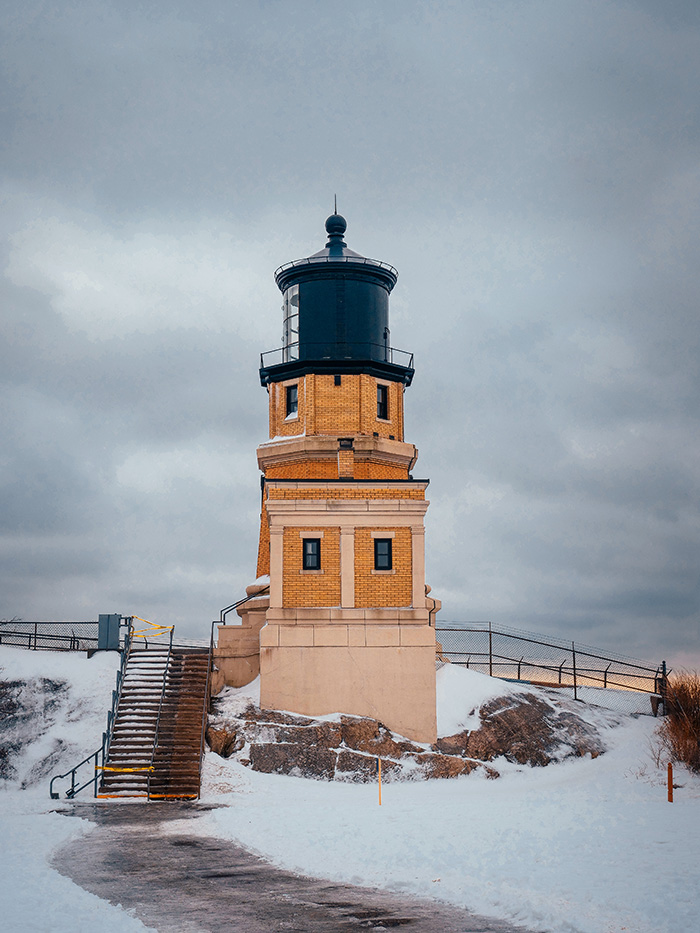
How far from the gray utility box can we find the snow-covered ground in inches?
42.2

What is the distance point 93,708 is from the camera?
111 feet

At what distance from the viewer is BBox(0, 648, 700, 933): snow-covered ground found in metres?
14.4

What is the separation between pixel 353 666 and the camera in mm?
34719

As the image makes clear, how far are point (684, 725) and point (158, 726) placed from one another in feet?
56.3

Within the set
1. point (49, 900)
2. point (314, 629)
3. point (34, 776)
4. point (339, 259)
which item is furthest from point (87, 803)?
point (339, 259)

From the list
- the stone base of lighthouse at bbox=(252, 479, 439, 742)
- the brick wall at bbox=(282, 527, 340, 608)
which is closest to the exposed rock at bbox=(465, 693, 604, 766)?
the stone base of lighthouse at bbox=(252, 479, 439, 742)

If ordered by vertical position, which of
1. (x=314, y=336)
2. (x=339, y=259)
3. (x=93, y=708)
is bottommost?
(x=93, y=708)

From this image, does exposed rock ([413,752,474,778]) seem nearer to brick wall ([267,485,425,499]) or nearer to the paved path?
brick wall ([267,485,425,499])

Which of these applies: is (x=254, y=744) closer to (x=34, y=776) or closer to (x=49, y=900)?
(x=34, y=776)

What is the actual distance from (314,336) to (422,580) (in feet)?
39.3

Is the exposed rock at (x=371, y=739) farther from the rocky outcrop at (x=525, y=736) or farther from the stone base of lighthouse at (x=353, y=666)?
the rocky outcrop at (x=525, y=736)

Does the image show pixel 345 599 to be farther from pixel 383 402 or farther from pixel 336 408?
pixel 383 402

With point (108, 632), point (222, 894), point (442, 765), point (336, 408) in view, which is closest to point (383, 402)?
point (336, 408)

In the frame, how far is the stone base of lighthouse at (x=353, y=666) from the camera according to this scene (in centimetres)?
3434
